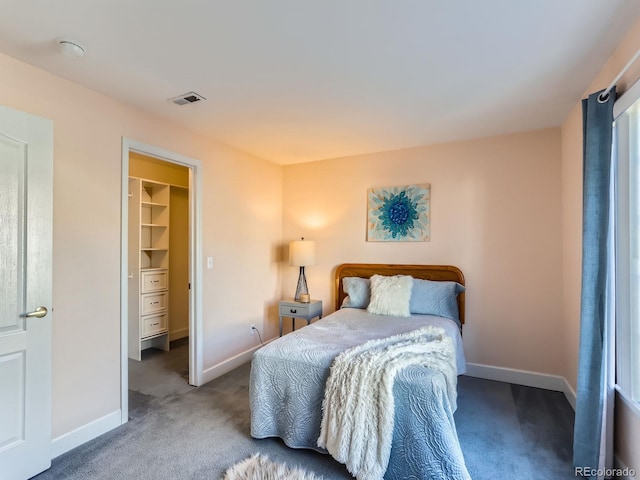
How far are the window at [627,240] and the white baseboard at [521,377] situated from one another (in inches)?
48.9

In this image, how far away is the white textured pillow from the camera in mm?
3193

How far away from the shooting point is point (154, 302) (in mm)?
4289

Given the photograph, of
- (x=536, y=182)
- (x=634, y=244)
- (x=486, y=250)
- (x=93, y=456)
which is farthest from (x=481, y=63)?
(x=93, y=456)

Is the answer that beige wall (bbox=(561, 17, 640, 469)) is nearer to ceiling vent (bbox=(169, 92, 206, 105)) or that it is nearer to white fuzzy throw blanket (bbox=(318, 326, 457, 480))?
white fuzzy throw blanket (bbox=(318, 326, 457, 480))

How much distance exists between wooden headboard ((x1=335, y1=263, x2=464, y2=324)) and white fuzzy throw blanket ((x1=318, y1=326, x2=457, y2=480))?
4.91 ft

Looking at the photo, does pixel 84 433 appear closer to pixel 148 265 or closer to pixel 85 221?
pixel 85 221

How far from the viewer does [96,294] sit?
241 centimetres

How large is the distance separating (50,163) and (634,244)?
336 centimetres

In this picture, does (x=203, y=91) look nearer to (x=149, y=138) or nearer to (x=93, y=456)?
(x=149, y=138)

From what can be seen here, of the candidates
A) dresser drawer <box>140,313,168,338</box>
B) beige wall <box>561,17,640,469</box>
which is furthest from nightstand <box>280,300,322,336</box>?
beige wall <box>561,17,640,469</box>

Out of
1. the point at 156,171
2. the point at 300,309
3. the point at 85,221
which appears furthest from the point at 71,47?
the point at 300,309

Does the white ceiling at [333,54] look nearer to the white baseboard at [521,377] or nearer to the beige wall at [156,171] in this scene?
the beige wall at [156,171]

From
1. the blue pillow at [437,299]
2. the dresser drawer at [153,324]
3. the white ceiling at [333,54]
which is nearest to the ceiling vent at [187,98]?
the white ceiling at [333,54]

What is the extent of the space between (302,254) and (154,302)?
80.3 inches
